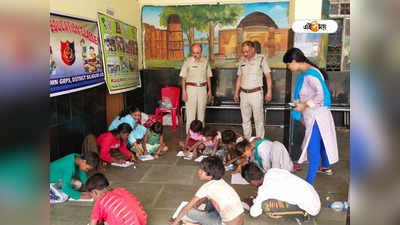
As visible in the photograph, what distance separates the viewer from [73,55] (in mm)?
3951

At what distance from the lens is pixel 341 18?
6117mm

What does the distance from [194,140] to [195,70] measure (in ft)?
4.03

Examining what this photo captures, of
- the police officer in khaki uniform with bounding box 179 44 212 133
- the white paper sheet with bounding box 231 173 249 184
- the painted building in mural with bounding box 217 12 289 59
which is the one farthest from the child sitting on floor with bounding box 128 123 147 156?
the painted building in mural with bounding box 217 12 289 59

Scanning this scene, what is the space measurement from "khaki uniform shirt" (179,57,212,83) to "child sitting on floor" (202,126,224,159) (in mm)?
1146

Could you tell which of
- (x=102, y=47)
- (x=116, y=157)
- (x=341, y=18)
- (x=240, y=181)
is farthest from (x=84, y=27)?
(x=341, y=18)

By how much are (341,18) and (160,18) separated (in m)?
3.70

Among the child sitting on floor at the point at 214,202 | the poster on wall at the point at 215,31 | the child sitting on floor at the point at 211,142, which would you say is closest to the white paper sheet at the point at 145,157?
the child sitting on floor at the point at 211,142

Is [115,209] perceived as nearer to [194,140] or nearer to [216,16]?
[194,140]

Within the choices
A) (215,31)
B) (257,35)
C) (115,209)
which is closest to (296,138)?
(115,209)

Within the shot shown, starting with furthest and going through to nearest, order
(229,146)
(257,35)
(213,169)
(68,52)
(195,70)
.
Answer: (257,35), (195,70), (229,146), (68,52), (213,169)

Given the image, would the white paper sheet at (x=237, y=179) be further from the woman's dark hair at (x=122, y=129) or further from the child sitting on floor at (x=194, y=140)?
the woman's dark hair at (x=122, y=129)

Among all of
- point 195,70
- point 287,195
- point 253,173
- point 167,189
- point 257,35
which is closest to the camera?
point 287,195

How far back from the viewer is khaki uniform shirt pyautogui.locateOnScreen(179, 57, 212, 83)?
5273 millimetres

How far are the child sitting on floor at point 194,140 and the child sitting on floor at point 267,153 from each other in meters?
1.05
